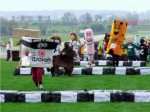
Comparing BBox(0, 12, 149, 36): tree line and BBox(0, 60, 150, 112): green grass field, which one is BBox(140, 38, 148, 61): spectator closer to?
BBox(0, 60, 150, 112): green grass field

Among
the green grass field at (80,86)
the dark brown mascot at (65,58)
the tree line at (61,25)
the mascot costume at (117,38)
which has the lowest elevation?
the green grass field at (80,86)

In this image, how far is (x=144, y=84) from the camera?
536 inches

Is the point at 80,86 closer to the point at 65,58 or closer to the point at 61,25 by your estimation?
the point at 65,58

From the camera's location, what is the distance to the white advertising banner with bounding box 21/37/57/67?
12.6m

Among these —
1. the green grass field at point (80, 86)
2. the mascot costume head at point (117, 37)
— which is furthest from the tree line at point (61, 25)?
the green grass field at point (80, 86)

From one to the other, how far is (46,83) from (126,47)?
7.10m

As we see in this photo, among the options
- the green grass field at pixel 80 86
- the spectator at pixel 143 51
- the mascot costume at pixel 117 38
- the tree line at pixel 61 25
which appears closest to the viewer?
the green grass field at pixel 80 86

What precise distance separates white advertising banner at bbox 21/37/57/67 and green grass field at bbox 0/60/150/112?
2.17ft

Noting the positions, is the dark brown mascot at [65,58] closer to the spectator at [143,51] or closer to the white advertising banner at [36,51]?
the white advertising banner at [36,51]

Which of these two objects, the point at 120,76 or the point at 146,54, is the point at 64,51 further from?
the point at 146,54

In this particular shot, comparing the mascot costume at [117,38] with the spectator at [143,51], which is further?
the spectator at [143,51]

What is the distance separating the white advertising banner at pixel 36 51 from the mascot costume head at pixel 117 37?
559 centimetres

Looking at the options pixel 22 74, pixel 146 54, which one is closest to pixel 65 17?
pixel 146 54

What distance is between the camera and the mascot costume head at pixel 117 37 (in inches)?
716
